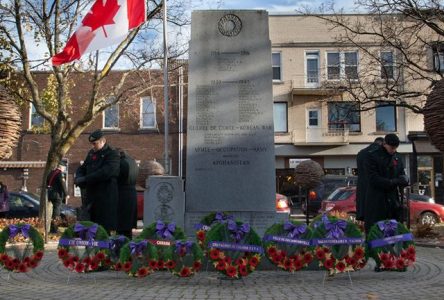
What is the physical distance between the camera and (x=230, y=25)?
9391mm

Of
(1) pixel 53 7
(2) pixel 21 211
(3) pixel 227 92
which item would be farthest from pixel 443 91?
(2) pixel 21 211

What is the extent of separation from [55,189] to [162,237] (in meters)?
8.64

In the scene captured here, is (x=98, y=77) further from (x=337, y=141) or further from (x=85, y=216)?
(x=337, y=141)

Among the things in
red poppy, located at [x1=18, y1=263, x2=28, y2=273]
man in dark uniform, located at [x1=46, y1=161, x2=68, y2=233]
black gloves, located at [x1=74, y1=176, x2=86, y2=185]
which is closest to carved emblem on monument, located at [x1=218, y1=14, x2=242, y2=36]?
black gloves, located at [x1=74, y1=176, x2=86, y2=185]

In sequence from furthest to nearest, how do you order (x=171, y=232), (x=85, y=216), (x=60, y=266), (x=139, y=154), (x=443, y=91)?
(x=139, y=154)
(x=60, y=266)
(x=85, y=216)
(x=171, y=232)
(x=443, y=91)

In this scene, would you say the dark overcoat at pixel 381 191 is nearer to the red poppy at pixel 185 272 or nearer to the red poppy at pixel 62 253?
the red poppy at pixel 185 272

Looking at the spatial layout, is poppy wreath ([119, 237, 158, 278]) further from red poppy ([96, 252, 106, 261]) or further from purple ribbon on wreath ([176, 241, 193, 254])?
red poppy ([96, 252, 106, 261])

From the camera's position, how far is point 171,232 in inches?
273

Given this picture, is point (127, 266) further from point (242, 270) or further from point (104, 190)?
point (104, 190)

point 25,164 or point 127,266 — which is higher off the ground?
point 25,164

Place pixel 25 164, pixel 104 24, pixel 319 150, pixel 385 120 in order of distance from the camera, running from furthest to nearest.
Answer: pixel 385 120
pixel 319 150
pixel 25 164
pixel 104 24

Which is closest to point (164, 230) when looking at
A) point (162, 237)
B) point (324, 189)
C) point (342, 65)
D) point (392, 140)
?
point (162, 237)

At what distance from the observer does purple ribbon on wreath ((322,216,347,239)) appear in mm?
6633

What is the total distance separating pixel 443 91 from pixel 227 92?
3.70m
